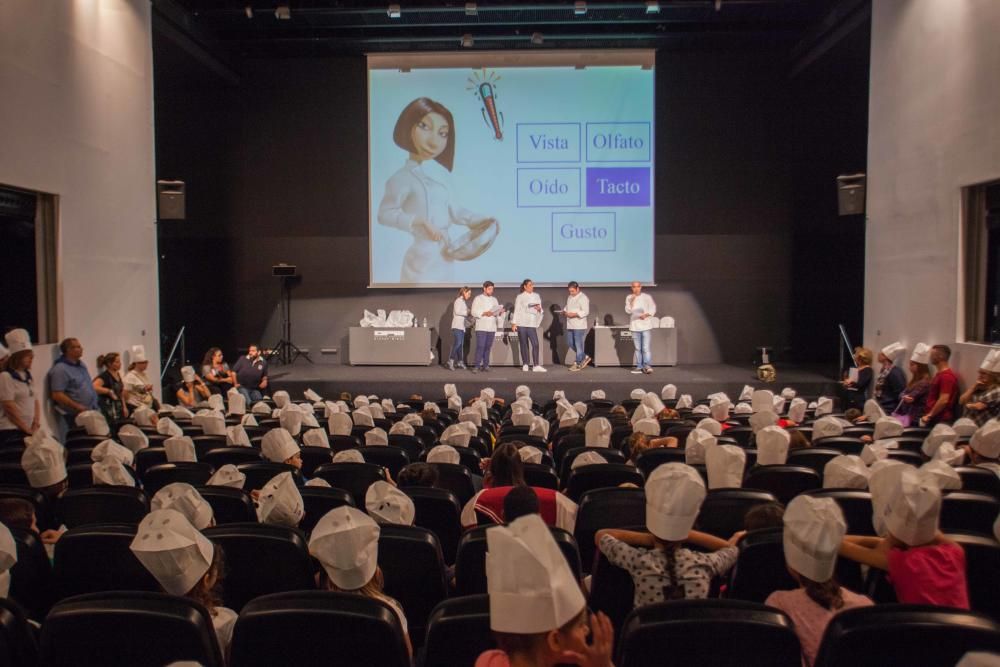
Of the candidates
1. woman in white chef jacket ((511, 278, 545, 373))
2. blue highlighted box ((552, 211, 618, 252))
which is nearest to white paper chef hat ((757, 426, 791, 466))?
woman in white chef jacket ((511, 278, 545, 373))

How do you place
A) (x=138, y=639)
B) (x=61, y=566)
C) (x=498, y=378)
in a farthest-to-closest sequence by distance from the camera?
(x=498, y=378), (x=61, y=566), (x=138, y=639)

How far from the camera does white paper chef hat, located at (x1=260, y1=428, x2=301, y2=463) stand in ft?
16.4

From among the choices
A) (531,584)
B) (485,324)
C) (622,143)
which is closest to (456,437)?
(531,584)

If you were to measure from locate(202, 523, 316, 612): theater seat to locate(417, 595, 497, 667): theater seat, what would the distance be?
0.89 metres

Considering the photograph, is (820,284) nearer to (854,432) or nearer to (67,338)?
(854,432)

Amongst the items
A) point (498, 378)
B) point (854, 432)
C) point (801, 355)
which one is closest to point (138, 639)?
point (854, 432)

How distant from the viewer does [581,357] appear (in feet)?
46.8

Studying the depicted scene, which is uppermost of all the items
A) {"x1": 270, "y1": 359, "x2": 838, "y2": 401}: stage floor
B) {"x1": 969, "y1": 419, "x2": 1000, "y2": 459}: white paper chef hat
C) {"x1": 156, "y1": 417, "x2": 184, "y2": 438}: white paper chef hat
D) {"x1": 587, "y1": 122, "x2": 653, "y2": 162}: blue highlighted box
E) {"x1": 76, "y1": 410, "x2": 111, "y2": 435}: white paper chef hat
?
{"x1": 587, "y1": 122, "x2": 653, "y2": 162}: blue highlighted box

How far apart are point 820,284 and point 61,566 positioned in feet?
50.2

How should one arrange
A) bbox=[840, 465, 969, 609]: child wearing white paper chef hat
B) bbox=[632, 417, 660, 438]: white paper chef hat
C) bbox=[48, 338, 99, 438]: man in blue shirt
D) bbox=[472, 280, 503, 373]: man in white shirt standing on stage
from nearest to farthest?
bbox=[840, 465, 969, 609]: child wearing white paper chef hat
bbox=[632, 417, 660, 438]: white paper chef hat
bbox=[48, 338, 99, 438]: man in blue shirt
bbox=[472, 280, 503, 373]: man in white shirt standing on stage

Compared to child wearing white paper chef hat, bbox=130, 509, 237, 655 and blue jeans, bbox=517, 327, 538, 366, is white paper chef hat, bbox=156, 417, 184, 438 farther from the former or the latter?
blue jeans, bbox=517, 327, 538, 366

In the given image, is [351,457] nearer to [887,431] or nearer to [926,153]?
[887,431]

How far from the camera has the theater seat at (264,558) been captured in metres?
2.83

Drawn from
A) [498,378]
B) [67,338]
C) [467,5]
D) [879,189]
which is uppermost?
[467,5]
